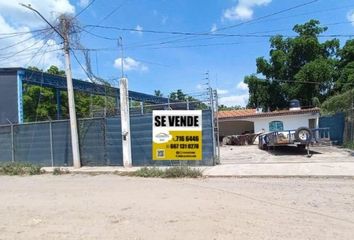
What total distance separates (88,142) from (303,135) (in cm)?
969

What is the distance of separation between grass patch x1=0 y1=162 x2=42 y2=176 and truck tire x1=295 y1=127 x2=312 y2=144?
37.6 feet

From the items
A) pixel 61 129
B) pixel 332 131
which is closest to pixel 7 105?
pixel 61 129

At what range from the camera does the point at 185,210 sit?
30.2 ft

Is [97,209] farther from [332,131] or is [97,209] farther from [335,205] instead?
[332,131]

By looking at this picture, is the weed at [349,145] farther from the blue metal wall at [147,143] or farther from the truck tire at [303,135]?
the blue metal wall at [147,143]

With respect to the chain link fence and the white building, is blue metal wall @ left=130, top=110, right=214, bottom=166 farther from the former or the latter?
the white building

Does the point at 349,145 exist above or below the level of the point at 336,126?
below

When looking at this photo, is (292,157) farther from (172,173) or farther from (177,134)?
(172,173)

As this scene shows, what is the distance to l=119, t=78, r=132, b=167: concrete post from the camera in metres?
19.0

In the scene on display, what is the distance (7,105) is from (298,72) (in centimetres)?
3153

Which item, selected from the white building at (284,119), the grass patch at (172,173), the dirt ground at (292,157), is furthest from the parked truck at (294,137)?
the white building at (284,119)

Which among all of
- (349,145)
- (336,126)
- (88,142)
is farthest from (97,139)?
(336,126)

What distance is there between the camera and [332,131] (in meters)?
31.9

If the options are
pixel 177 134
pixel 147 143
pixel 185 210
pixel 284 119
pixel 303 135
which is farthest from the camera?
pixel 284 119
